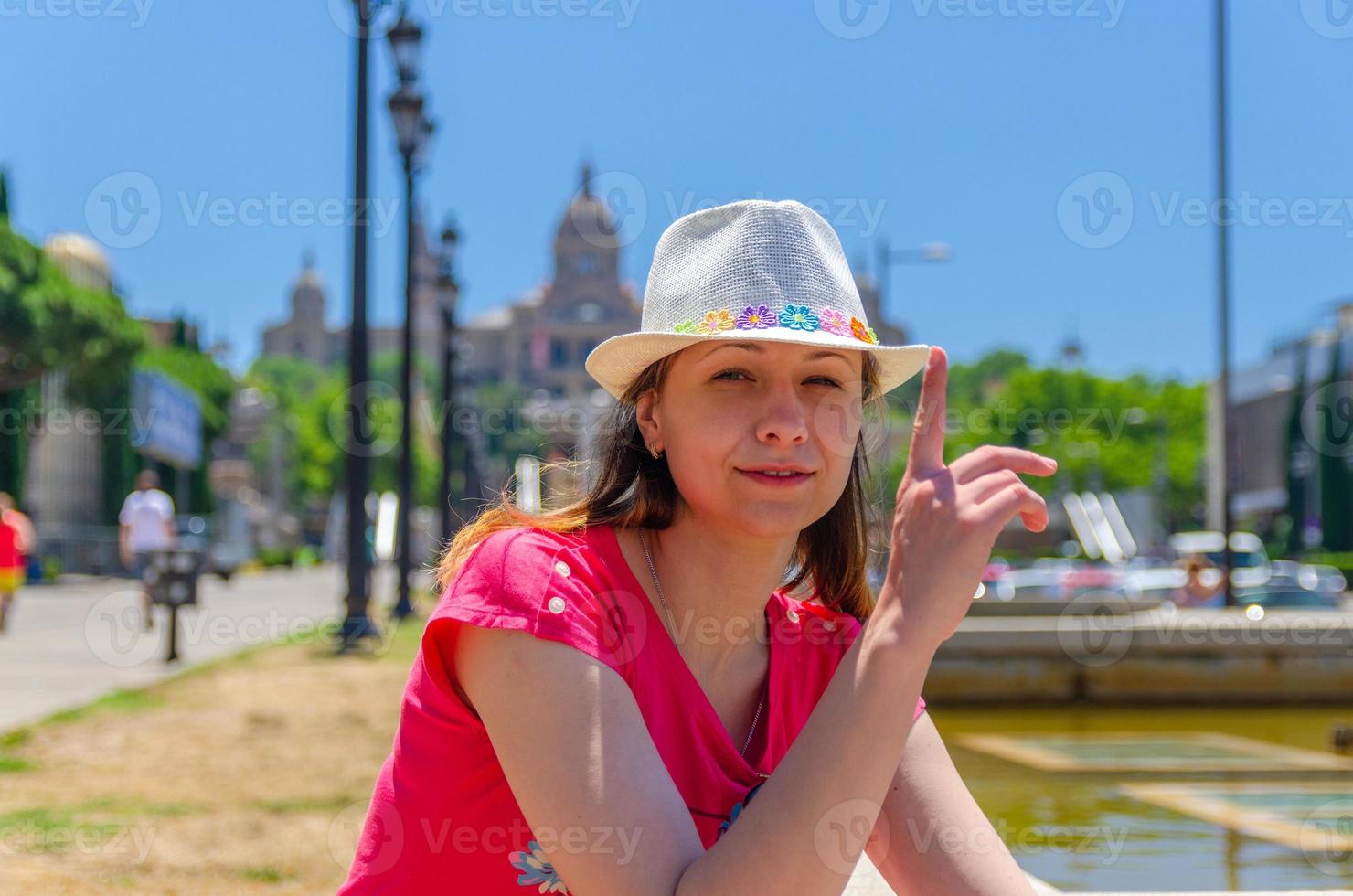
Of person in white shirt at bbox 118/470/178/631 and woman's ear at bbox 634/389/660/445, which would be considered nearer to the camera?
woman's ear at bbox 634/389/660/445

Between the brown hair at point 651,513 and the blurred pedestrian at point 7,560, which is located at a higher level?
the brown hair at point 651,513

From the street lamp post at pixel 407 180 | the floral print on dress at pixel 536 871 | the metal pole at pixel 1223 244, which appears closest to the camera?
the floral print on dress at pixel 536 871

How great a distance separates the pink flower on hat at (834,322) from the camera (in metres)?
1.83

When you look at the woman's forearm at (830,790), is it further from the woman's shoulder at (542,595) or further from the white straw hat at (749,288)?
the white straw hat at (749,288)

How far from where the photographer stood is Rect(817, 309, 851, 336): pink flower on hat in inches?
72.2

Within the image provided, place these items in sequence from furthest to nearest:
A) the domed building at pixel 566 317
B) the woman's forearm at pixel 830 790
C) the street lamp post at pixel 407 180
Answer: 1. the domed building at pixel 566 317
2. the street lamp post at pixel 407 180
3. the woman's forearm at pixel 830 790

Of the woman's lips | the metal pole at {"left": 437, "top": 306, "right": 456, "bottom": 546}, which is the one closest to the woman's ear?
the woman's lips

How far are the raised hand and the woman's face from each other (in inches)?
9.9

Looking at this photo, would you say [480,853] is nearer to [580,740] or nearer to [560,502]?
[580,740]

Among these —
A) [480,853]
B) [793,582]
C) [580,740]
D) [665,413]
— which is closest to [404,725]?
[480,853]

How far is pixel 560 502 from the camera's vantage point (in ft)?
7.19

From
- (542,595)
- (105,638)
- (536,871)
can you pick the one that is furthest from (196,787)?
(105,638)

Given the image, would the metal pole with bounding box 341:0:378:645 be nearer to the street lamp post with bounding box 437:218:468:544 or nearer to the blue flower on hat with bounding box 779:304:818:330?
the street lamp post with bounding box 437:218:468:544

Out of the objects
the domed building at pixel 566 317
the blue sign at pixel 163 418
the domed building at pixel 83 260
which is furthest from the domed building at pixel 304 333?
the blue sign at pixel 163 418
